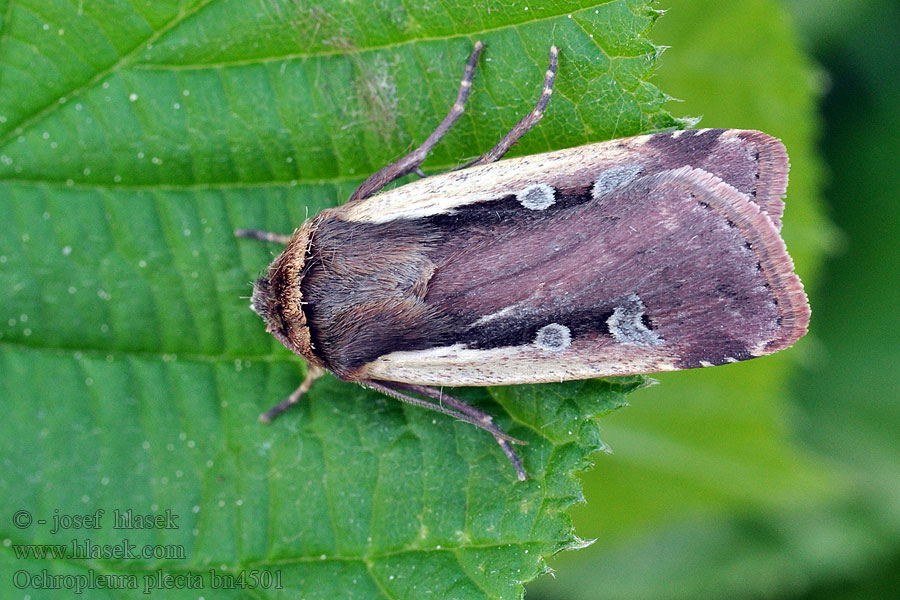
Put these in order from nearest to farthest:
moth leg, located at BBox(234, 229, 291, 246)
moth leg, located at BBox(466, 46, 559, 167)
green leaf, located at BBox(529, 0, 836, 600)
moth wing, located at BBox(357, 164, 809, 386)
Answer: moth wing, located at BBox(357, 164, 809, 386) < moth leg, located at BBox(466, 46, 559, 167) < moth leg, located at BBox(234, 229, 291, 246) < green leaf, located at BBox(529, 0, 836, 600)

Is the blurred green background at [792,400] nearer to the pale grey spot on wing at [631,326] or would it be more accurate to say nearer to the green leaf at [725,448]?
the green leaf at [725,448]

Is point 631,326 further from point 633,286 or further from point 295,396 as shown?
point 295,396

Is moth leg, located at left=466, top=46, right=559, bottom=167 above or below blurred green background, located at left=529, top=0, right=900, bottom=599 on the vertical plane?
above

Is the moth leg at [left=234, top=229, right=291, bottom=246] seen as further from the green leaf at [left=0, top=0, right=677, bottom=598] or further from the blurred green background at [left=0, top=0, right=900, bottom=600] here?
the blurred green background at [left=0, top=0, right=900, bottom=600]

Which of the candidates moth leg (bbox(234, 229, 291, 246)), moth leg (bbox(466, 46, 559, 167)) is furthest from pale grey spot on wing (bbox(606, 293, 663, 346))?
moth leg (bbox(234, 229, 291, 246))

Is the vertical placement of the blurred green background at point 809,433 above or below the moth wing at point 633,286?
below

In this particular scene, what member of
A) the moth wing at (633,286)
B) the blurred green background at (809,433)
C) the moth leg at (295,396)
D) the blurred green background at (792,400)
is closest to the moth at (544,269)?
the moth wing at (633,286)

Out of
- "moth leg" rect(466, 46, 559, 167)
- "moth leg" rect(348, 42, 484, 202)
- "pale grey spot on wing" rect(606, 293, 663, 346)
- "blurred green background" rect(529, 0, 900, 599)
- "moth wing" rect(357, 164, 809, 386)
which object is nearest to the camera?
"moth wing" rect(357, 164, 809, 386)
